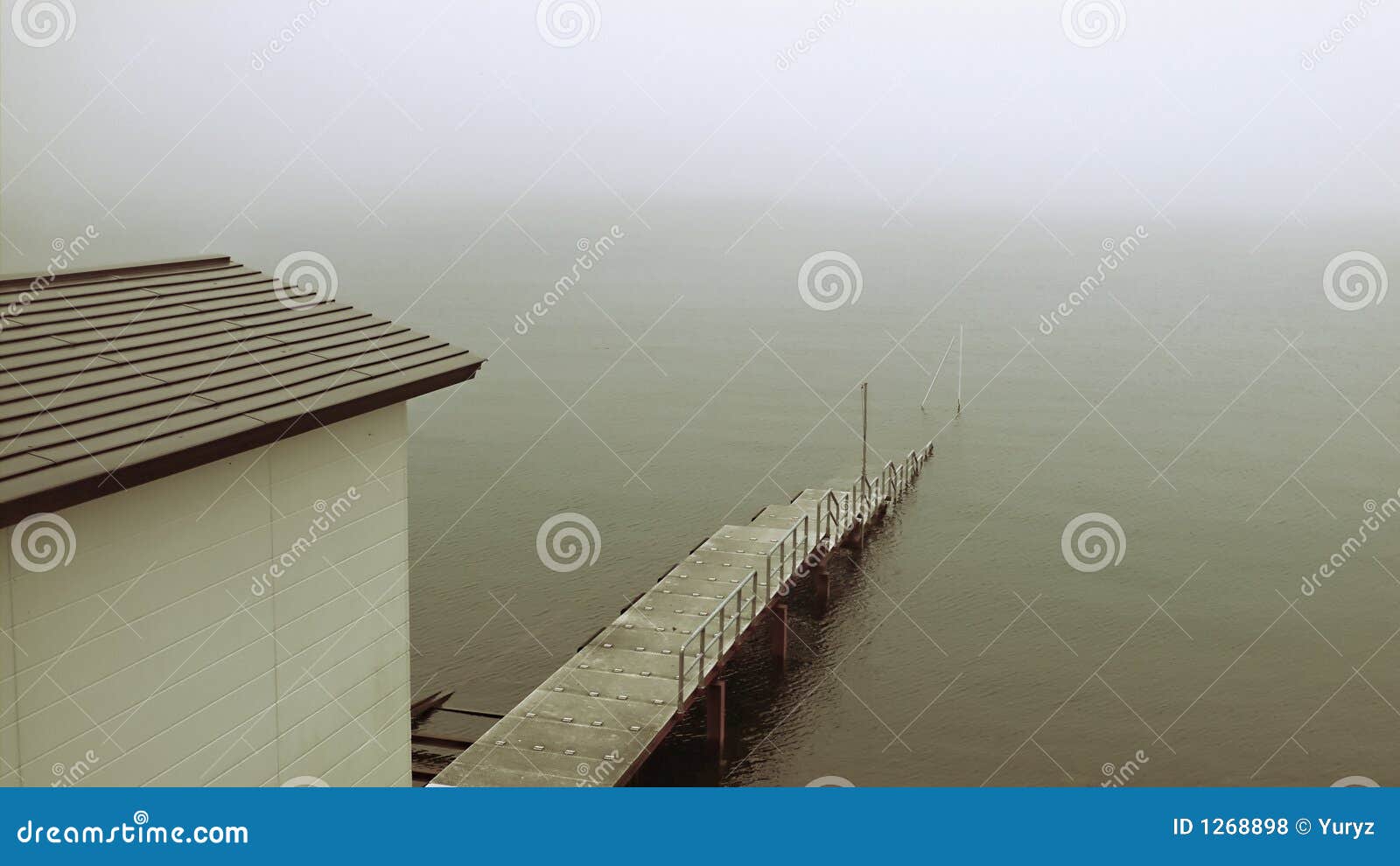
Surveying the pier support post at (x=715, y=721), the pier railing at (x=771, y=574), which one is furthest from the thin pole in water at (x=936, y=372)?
the pier support post at (x=715, y=721)

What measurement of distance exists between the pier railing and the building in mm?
6971

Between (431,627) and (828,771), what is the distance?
9.07 metres

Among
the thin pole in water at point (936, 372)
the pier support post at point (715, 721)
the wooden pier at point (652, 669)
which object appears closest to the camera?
the wooden pier at point (652, 669)

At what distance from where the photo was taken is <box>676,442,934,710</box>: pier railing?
58.0 ft

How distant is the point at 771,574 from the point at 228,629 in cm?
1428

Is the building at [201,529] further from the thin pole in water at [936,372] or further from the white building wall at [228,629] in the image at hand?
the thin pole in water at [936,372]

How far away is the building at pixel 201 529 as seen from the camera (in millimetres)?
7316

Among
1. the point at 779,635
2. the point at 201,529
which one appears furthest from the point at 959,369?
the point at 201,529

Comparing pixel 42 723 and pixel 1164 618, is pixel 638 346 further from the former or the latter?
pixel 42 723

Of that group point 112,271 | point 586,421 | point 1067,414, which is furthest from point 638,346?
point 112,271

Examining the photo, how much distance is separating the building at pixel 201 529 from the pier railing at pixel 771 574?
22.9ft

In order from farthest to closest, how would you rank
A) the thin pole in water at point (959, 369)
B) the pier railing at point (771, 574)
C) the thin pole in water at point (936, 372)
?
the thin pole in water at point (936, 372) < the thin pole in water at point (959, 369) < the pier railing at point (771, 574)

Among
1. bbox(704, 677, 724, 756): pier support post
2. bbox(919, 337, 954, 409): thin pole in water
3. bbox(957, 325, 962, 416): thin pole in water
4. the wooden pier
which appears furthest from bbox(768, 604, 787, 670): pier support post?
bbox(919, 337, 954, 409): thin pole in water

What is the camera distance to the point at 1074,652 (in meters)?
24.8
